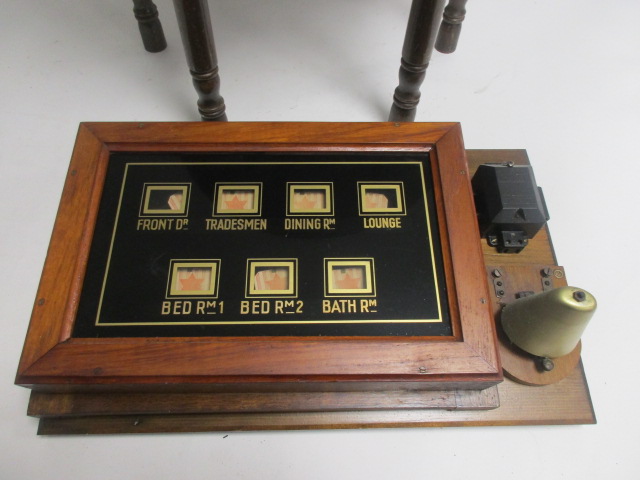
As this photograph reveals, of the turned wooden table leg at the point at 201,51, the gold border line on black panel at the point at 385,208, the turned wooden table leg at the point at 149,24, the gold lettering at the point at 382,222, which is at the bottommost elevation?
the gold lettering at the point at 382,222

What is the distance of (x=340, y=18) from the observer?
1589 mm

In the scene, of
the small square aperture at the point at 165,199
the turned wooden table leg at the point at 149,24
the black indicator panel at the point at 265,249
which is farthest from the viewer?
the turned wooden table leg at the point at 149,24

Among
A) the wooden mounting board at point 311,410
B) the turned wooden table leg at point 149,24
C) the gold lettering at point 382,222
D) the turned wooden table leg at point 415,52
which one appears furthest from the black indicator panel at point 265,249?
the turned wooden table leg at point 149,24

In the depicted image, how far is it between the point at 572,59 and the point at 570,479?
3.89 ft

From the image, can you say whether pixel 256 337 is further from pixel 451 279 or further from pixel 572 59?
pixel 572 59

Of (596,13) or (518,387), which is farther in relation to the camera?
(596,13)

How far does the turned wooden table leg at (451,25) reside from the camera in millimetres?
1469

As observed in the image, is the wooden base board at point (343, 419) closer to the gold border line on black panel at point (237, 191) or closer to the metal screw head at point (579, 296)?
the metal screw head at point (579, 296)

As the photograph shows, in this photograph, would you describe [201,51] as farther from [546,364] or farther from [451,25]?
[546,364]

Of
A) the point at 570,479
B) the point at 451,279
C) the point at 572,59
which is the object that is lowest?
the point at 570,479

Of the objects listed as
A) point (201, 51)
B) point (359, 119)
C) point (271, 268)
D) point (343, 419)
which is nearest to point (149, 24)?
point (201, 51)

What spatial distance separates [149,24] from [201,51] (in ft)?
1.39

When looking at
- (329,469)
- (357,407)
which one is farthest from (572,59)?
(329,469)

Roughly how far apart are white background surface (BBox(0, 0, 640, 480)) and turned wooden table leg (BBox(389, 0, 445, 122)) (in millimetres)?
132
